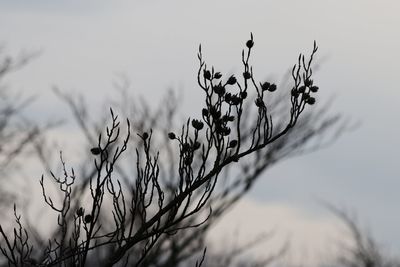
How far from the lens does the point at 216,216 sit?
14398mm

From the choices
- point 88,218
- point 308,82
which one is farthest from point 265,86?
point 88,218

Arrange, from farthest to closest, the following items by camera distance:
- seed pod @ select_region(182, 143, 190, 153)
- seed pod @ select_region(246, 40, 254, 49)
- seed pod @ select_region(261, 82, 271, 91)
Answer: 1. seed pod @ select_region(246, 40, 254, 49)
2. seed pod @ select_region(261, 82, 271, 91)
3. seed pod @ select_region(182, 143, 190, 153)

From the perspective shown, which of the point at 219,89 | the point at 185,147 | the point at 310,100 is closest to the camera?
the point at 185,147

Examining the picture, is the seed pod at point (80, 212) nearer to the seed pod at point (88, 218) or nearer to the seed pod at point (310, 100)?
the seed pod at point (88, 218)

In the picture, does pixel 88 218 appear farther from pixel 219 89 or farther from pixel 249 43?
pixel 249 43

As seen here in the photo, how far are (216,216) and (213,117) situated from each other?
8.85 metres

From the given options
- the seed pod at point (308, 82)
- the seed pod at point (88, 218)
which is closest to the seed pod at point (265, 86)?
the seed pod at point (308, 82)

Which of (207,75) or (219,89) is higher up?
(207,75)

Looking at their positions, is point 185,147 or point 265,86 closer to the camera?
point 185,147

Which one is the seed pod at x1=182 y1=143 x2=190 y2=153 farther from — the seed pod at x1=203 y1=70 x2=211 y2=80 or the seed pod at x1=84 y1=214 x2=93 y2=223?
the seed pod at x1=84 y1=214 x2=93 y2=223

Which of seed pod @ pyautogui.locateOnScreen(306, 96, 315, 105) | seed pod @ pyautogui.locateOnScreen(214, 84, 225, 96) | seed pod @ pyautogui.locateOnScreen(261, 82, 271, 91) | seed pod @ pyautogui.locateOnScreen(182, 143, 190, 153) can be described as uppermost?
seed pod @ pyautogui.locateOnScreen(214, 84, 225, 96)

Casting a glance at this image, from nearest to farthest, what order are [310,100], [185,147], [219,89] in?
[185,147] < [219,89] < [310,100]

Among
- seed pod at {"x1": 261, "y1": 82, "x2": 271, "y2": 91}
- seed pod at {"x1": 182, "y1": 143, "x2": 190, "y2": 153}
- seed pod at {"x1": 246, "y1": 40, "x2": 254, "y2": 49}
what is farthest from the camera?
seed pod at {"x1": 246, "y1": 40, "x2": 254, "y2": 49}

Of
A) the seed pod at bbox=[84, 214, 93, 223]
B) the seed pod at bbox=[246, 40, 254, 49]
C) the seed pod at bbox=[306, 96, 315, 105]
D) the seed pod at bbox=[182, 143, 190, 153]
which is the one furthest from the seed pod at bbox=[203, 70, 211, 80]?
the seed pod at bbox=[84, 214, 93, 223]
